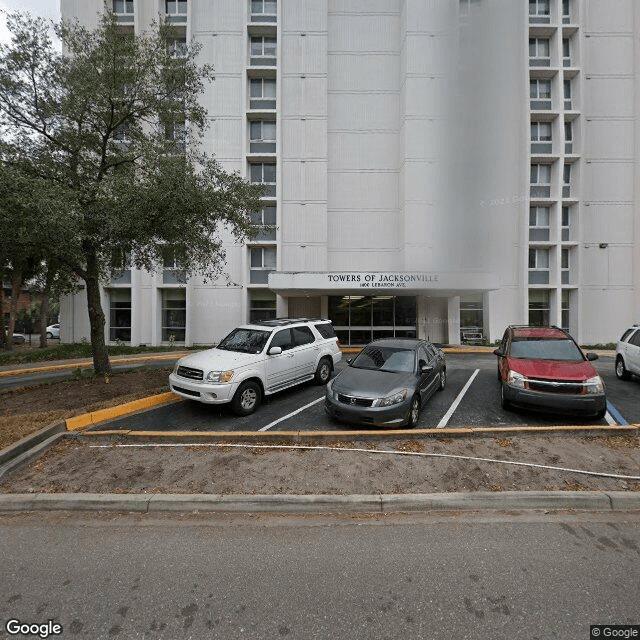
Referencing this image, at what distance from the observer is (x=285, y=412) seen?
695 centimetres

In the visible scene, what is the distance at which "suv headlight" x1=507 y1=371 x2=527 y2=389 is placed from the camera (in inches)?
249

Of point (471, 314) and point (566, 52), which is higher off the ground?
point (566, 52)

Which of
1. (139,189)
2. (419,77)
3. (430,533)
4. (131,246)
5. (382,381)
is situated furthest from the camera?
(419,77)

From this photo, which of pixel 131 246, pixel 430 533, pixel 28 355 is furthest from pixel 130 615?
pixel 28 355

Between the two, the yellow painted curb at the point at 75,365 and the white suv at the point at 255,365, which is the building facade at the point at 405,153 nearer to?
the yellow painted curb at the point at 75,365

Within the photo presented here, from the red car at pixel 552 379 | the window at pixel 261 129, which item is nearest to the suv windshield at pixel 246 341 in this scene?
the red car at pixel 552 379

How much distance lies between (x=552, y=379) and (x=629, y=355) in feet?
17.5

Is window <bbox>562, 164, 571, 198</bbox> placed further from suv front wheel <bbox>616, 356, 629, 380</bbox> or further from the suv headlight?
the suv headlight

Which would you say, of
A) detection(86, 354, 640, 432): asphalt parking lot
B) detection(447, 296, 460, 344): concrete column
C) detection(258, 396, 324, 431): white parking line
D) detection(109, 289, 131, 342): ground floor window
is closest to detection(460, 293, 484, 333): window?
detection(447, 296, 460, 344): concrete column

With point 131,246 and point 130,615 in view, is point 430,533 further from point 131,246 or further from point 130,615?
point 131,246

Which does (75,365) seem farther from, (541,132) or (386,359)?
(541,132)

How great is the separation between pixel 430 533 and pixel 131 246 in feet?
30.9

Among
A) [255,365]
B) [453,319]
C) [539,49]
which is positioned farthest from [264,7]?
[255,365]

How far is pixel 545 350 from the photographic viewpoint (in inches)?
282
